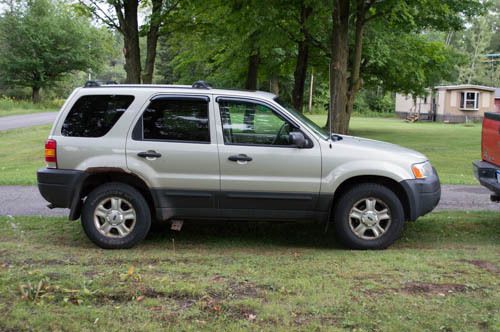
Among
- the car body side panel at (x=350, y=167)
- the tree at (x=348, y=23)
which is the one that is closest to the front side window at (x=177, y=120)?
the car body side panel at (x=350, y=167)

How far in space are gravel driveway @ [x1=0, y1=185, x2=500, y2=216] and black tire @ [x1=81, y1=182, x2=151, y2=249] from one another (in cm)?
191

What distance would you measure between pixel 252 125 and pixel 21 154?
1429 cm

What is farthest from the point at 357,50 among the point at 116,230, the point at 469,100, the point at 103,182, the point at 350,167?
the point at 469,100

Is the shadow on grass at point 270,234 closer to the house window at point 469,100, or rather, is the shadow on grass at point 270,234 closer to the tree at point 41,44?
the tree at point 41,44

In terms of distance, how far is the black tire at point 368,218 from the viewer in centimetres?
597

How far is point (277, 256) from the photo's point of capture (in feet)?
18.6

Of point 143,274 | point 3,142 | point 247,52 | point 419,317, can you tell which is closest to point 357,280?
point 419,317

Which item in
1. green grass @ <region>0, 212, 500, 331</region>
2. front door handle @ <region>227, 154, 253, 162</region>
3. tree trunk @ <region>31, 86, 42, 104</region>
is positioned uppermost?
tree trunk @ <region>31, 86, 42, 104</region>

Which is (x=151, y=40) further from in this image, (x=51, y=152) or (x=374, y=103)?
(x=374, y=103)

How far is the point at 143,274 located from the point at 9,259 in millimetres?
1473

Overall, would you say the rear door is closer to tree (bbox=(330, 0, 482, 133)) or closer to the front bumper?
the front bumper

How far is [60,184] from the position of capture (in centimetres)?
606

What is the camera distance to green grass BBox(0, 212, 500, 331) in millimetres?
3824

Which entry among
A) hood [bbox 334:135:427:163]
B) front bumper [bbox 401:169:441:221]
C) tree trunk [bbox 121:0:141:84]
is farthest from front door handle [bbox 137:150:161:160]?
tree trunk [bbox 121:0:141:84]
